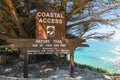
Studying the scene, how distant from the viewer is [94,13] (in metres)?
11.1

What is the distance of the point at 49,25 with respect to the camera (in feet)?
Answer: 32.1

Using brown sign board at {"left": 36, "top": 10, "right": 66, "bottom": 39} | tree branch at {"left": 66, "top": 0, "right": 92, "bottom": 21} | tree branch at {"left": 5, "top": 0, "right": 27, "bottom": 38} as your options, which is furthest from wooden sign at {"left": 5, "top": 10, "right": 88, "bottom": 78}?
tree branch at {"left": 5, "top": 0, "right": 27, "bottom": 38}

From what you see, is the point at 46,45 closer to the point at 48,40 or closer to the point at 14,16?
the point at 48,40

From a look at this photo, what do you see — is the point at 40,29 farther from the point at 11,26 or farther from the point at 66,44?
Answer: the point at 11,26

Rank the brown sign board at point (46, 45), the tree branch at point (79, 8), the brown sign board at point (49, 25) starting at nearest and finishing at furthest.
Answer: the brown sign board at point (46, 45), the brown sign board at point (49, 25), the tree branch at point (79, 8)

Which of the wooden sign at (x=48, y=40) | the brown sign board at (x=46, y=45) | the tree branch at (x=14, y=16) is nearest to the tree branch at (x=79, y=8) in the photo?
the wooden sign at (x=48, y=40)

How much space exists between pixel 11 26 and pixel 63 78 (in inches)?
125

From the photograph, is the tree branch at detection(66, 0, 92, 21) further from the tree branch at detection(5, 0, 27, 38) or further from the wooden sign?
the tree branch at detection(5, 0, 27, 38)

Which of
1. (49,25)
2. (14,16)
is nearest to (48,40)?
(49,25)

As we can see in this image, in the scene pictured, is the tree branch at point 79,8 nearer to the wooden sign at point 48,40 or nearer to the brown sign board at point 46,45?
the wooden sign at point 48,40

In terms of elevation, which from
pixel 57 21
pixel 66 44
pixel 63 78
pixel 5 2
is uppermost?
pixel 5 2

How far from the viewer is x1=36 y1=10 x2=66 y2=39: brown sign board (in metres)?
9.72

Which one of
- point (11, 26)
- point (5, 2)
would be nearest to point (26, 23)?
point (11, 26)

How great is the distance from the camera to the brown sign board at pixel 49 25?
9719mm
